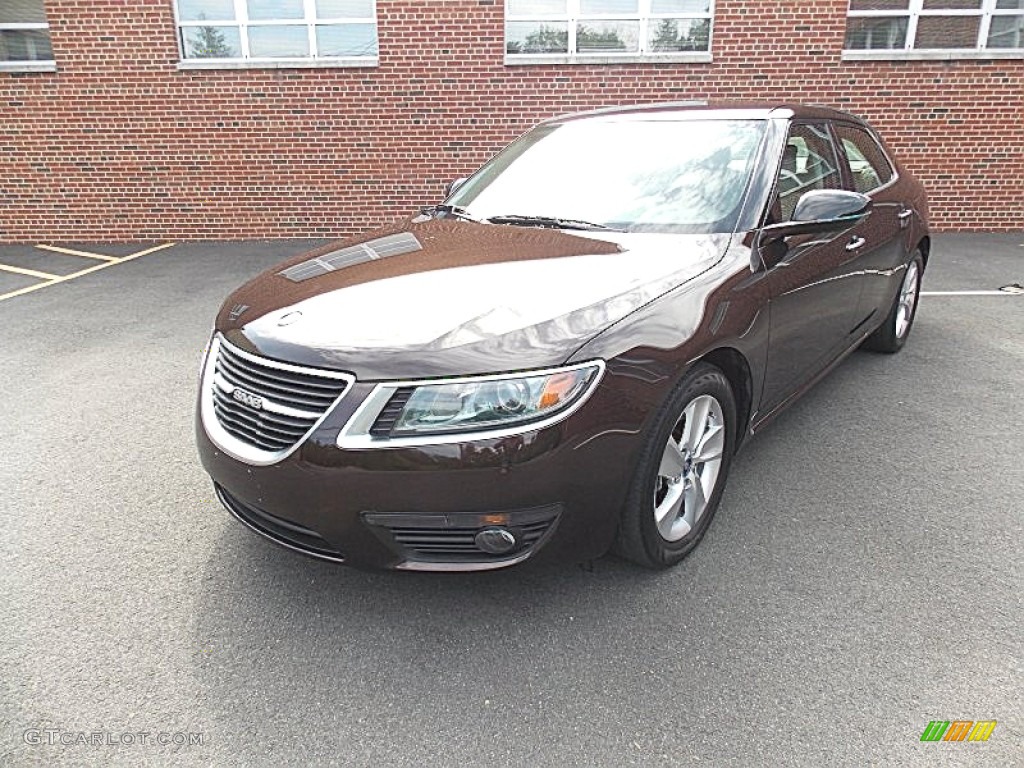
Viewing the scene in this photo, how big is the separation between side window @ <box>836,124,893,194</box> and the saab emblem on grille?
10.7 feet

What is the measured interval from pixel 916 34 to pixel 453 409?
32.8 ft

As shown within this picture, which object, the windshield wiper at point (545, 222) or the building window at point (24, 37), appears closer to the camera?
the windshield wiper at point (545, 222)

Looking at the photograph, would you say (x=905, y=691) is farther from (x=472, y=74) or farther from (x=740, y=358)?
(x=472, y=74)

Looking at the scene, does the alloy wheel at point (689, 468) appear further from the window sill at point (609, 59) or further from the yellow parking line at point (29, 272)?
the yellow parking line at point (29, 272)

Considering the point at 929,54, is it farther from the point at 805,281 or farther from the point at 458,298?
the point at 458,298

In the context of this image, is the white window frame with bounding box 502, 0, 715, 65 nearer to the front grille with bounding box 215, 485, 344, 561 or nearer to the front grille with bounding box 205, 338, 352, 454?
the front grille with bounding box 205, 338, 352, 454

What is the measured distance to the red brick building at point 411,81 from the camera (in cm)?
930

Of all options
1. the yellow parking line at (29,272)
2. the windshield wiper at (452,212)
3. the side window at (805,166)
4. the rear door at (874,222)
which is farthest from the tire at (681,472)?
the yellow parking line at (29,272)

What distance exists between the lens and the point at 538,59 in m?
9.34

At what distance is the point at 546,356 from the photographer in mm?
2131

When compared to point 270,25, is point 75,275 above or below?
below

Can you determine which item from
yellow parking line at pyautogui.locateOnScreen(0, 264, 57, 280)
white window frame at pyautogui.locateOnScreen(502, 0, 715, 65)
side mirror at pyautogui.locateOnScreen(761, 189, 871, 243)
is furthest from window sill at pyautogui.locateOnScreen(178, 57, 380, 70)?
side mirror at pyautogui.locateOnScreen(761, 189, 871, 243)

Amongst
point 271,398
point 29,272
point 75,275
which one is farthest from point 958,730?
point 29,272

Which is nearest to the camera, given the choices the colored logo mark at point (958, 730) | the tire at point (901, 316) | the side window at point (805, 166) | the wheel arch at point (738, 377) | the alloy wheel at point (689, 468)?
the colored logo mark at point (958, 730)
